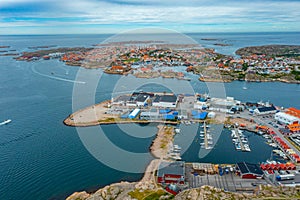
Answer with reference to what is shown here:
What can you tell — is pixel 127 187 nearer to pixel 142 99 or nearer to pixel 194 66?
pixel 142 99

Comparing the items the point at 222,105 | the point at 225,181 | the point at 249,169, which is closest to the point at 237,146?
the point at 249,169

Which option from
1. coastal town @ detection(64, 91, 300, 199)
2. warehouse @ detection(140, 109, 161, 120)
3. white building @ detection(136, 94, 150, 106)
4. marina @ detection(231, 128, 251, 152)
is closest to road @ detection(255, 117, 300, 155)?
coastal town @ detection(64, 91, 300, 199)

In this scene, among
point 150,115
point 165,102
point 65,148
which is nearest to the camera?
point 65,148

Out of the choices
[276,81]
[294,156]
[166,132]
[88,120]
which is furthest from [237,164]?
[276,81]

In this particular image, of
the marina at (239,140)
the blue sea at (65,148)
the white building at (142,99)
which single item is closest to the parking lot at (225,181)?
the blue sea at (65,148)

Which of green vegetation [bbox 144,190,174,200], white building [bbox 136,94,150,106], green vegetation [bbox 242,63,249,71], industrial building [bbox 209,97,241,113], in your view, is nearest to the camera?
green vegetation [bbox 144,190,174,200]

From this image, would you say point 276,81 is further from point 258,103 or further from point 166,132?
point 166,132

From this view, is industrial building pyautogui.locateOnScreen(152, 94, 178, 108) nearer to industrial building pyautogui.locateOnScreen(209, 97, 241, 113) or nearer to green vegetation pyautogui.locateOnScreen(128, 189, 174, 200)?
industrial building pyautogui.locateOnScreen(209, 97, 241, 113)

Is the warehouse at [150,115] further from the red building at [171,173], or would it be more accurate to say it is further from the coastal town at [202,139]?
the red building at [171,173]
